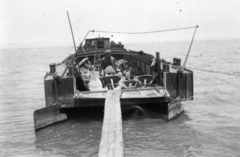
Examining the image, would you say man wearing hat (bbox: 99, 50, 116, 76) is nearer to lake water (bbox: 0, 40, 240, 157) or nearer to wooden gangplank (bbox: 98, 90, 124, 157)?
lake water (bbox: 0, 40, 240, 157)

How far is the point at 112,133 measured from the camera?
504 cm

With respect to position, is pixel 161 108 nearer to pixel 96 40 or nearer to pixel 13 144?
pixel 13 144

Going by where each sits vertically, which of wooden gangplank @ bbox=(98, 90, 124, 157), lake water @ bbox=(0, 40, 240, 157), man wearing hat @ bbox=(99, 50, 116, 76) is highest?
man wearing hat @ bbox=(99, 50, 116, 76)

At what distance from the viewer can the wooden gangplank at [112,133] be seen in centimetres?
429

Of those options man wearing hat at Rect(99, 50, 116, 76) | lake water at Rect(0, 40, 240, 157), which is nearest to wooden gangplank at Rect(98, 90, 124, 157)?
lake water at Rect(0, 40, 240, 157)

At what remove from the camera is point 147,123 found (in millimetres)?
9008

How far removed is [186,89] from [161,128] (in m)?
1.62

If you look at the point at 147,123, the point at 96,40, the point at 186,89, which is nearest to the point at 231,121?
the point at 186,89

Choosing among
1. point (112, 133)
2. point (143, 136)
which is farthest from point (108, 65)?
point (112, 133)

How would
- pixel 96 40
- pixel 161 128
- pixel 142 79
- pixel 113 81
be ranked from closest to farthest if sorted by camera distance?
pixel 161 128 → pixel 113 81 → pixel 142 79 → pixel 96 40

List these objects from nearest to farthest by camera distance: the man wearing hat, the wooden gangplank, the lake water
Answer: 1. the wooden gangplank
2. the lake water
3. the man wearing hat

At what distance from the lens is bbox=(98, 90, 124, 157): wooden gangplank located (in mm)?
4289

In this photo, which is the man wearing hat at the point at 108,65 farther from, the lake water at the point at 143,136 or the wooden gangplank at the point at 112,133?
the wooden gangplank at the point at 112,133

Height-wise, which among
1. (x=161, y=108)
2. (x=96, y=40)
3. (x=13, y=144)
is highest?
(x=96, y=40)
